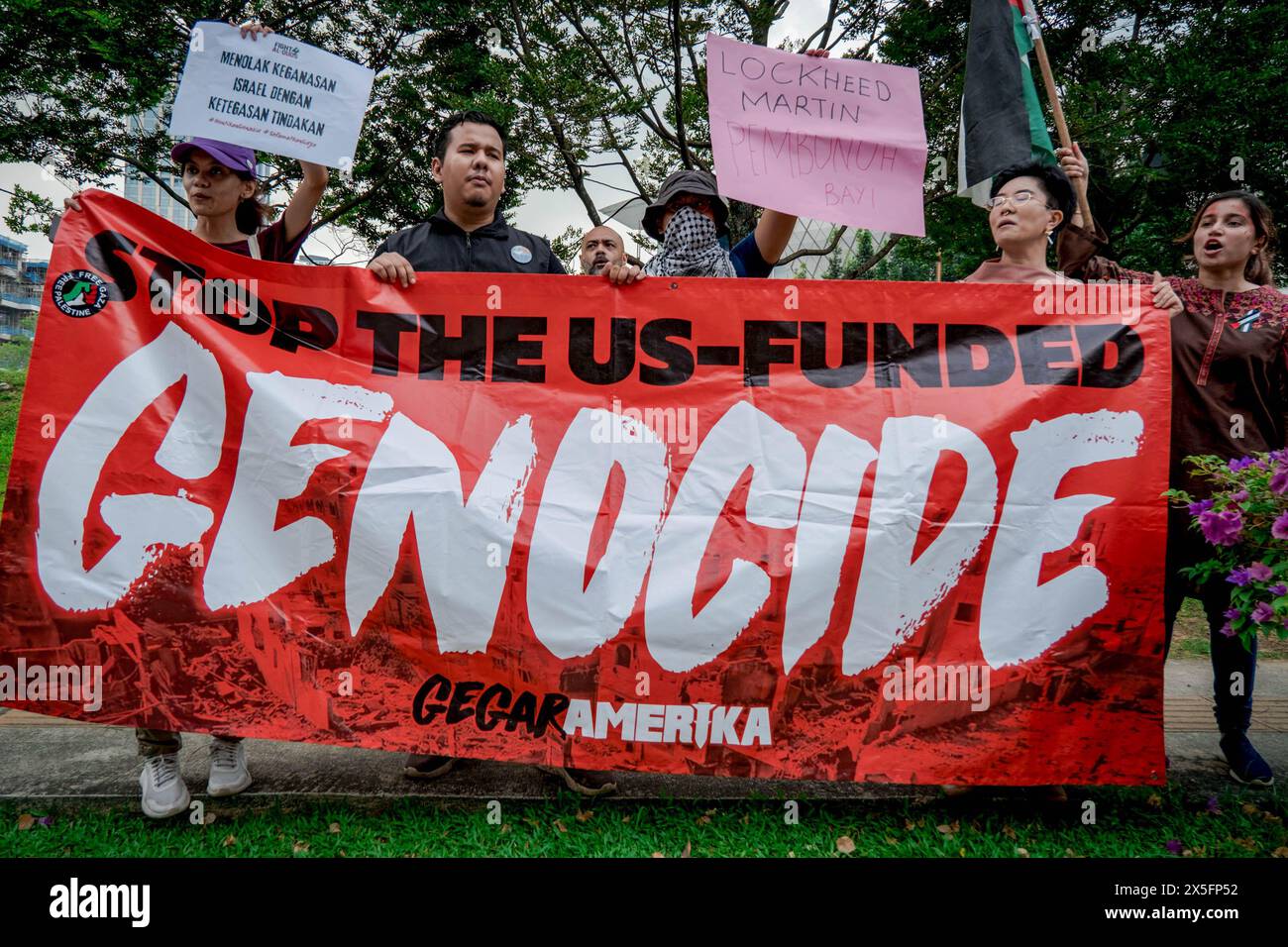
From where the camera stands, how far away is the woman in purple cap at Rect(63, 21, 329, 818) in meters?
2.55

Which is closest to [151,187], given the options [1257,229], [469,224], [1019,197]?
[469,224]

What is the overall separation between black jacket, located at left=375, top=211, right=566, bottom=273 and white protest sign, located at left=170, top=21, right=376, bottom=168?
0.37m

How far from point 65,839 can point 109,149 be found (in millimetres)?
7599

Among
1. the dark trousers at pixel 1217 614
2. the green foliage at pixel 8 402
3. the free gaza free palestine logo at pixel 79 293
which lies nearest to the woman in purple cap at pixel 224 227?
the free gaza free palestine logo at pixel 79 293

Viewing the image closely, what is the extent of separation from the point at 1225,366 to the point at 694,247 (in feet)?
6.41

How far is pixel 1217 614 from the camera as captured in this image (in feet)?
9.38

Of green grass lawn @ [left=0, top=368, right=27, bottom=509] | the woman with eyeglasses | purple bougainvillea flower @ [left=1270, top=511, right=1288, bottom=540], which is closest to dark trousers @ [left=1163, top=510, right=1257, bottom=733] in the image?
purple bougainvillea flower @ [left=1270, top=511, right=1288, bottom=540]

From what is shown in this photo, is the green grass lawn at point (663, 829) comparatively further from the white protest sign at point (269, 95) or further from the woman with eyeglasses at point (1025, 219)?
the white protest sign at point (269, 95)

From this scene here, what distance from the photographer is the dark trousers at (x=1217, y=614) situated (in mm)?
2721

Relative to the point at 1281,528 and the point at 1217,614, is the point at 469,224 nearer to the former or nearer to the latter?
the point at 1281,528

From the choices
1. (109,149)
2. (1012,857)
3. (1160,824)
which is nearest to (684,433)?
(1012,857)

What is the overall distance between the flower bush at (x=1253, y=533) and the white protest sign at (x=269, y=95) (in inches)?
117

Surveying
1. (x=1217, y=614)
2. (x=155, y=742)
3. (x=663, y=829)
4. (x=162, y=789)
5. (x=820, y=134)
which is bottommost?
(x=663, y=829)

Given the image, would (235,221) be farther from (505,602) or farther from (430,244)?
(505,602)
